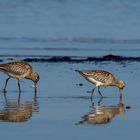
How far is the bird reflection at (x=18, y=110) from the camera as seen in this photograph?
1388cm

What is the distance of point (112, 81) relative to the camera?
18203mm

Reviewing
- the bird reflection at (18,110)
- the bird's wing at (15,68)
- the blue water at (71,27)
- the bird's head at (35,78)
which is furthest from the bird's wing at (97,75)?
the blue water at (71,27)

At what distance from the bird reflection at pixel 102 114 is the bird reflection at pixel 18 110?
0.98 metres

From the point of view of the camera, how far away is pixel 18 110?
49.0ft

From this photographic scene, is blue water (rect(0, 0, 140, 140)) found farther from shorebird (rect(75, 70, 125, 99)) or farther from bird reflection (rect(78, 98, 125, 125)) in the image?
shorebird (rect(75, 70, 125, 99))

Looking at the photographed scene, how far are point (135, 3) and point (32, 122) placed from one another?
4216cm

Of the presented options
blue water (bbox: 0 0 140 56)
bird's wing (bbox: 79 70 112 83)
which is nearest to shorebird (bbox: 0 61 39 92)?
bird's wing (bbox: 79 70 112 83)

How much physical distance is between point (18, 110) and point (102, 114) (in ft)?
4.91

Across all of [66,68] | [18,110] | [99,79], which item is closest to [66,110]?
[18,110]

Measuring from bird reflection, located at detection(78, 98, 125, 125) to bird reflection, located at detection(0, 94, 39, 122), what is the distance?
98 cm

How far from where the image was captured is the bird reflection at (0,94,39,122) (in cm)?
1388

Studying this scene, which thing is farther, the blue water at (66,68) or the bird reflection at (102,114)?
the bird reflection at (102,114)

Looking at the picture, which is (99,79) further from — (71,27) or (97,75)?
(71,27)

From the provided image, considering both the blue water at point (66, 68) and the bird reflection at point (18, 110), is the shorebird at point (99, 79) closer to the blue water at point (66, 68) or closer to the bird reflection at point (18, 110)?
the blue water at point (66, 68)
